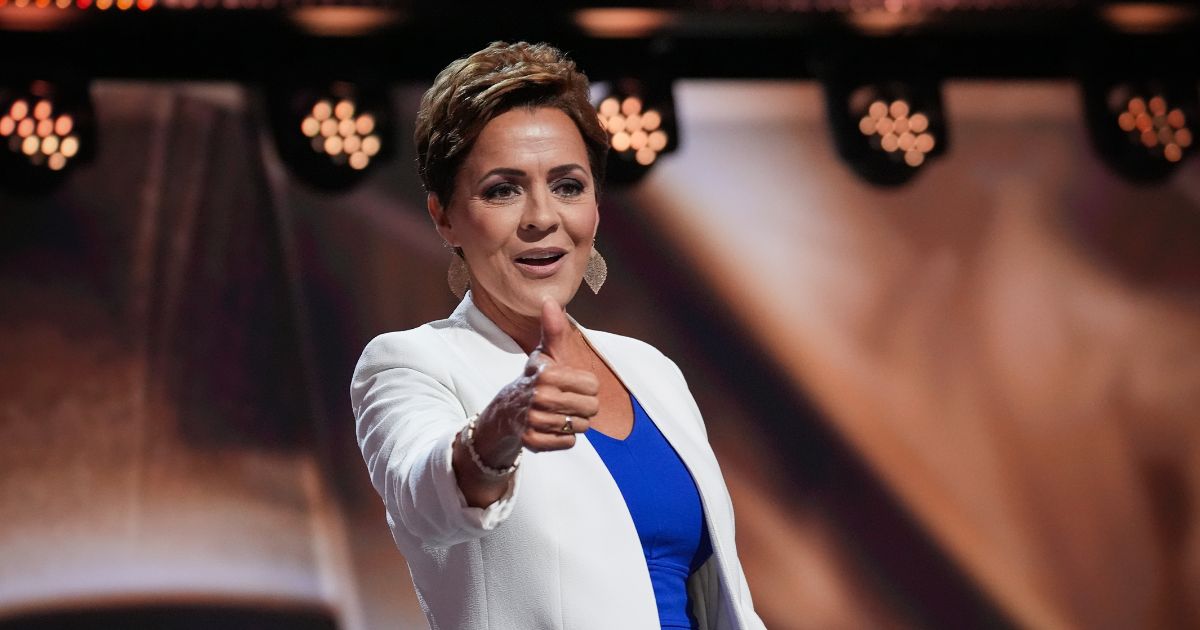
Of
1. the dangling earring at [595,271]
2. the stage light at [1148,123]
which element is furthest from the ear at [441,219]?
the stage light at [1148,123]

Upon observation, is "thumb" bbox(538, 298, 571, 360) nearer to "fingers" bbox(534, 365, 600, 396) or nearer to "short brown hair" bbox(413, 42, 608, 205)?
"fingers" bbox(534, 365, 600, 396)

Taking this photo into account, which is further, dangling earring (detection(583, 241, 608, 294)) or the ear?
dangling earring (detection(583, 241, 608, 294))

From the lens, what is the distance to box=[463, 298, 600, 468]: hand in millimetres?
1088

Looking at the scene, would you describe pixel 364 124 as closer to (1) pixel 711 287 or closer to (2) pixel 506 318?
(1) pixel 711 287

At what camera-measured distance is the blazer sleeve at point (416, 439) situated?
117 cm

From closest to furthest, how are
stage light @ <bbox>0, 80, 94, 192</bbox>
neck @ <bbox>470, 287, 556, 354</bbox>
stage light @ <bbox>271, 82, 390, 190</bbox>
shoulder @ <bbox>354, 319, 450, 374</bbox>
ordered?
shoulder @ <bbox>354, 319, 450, 374</bbox> → neck @ <bbox>470, 287, 556, 354</bbox> → stage light @ <bbox>0, 80, 94, 192</bbox> → stage light @ <bbox>271, 82, 390, 190</bbox>

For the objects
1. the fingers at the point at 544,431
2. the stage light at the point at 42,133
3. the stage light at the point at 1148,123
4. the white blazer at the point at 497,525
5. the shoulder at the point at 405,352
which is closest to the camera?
the fingers at the point at 544,431

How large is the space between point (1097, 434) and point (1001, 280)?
1.94 feet

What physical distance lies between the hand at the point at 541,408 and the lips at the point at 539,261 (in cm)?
29

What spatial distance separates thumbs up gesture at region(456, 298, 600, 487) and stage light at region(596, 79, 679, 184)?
2.62m

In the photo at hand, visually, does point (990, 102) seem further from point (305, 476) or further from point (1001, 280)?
point (305, 476)

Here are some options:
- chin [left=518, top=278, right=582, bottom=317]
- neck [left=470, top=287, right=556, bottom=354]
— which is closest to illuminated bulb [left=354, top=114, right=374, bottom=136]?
neck [left=470, top=287, right=556, bottom=354]

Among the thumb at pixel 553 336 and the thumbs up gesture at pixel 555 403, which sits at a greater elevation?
the thumb at pixel 553 336

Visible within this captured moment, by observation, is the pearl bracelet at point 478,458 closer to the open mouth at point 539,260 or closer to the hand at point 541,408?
the hand at point 541,408
